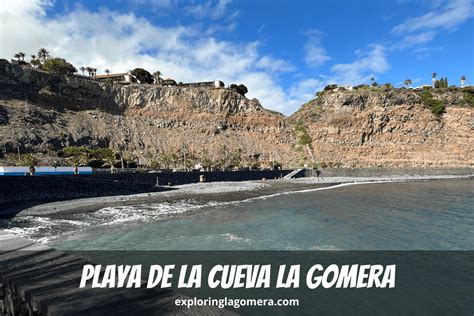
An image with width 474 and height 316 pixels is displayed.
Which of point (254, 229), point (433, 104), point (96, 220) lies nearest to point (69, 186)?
point (96, 220)

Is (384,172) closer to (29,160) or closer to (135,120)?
(135,120)

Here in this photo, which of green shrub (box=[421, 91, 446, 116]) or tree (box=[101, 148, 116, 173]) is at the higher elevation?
green shrub (box=[421, 91, 446, 116])

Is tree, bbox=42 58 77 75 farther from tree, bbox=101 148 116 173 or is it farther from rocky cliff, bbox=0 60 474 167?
tree, bbox=101 148 116 173

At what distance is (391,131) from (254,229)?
9615cm

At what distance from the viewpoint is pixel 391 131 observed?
10044 cm

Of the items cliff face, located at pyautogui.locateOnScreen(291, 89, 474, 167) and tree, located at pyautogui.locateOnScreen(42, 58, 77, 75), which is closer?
tree, located at pyautogui.locateOnScreen(42, 58, 77, 75)

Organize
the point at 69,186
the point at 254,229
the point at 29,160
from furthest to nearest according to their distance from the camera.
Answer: the point at 29,160 → the point at 69,186 → the point at 254,229

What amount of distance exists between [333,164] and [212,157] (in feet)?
122

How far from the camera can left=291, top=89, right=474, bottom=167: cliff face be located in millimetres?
95750

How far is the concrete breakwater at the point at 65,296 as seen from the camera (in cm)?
458

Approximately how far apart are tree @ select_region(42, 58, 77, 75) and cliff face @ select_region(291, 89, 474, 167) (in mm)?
Answer: 74496

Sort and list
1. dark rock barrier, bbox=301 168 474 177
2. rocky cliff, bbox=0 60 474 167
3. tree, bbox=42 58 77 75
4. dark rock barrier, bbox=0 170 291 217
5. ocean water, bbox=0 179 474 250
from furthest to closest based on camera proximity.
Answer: tree, bbox=42 58 77 75, dark rock barrier, bbox=301 168 474 177, rocky cliff, bbox=0 60 474 167, dark rock barrier, bbox=0 170 291 217, ocean water, bbox=0 179 474 250

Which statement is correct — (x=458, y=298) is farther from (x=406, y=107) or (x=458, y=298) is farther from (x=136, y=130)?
(x=406, y=107)

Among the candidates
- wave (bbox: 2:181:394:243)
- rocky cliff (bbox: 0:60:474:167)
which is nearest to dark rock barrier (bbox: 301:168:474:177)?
rocky cliff (bbox: 0:60:474:167)
